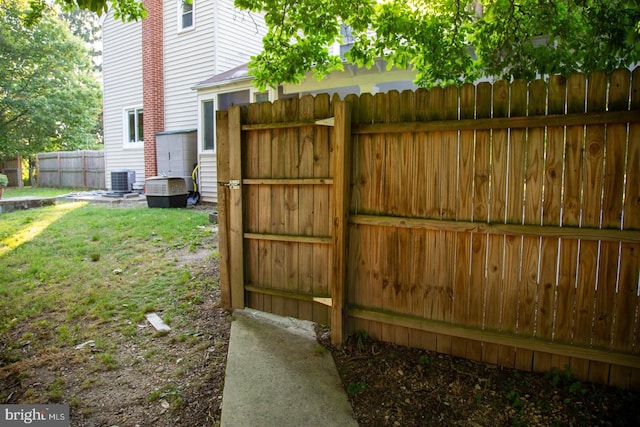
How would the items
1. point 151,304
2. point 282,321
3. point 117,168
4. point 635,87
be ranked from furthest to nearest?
point 117,168 → point 151,304 → point 282,321 → point 635,87

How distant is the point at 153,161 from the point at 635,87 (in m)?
A: 13.7

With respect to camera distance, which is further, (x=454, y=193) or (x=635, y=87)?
(x=454, y=193)

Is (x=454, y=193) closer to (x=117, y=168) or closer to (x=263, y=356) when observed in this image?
(x=263, y=356)

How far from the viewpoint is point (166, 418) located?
2688 millimetres

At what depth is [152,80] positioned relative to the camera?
14.0 m

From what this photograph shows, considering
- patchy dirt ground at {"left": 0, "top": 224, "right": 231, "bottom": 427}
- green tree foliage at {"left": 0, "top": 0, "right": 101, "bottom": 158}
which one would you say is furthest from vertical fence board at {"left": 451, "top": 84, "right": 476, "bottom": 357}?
green tree foliage at {"left": 0, "top": 0, "right": 101, "bottom": 158}

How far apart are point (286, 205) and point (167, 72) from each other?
12.2 metres

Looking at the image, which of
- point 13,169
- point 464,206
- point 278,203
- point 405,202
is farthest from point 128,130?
point 464,206

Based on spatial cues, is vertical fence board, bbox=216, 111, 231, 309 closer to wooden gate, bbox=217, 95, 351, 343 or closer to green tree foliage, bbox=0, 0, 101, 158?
wooden gate, bbox=217, 95, 351, 343

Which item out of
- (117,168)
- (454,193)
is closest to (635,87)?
A: (454,193)

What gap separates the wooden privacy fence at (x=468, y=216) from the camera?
265cm

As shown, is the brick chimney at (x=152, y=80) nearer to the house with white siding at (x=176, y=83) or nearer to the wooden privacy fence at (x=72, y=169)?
the house with white siding at (x=176, y=83)

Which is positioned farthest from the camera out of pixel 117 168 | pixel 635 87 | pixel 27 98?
pixel 27 98

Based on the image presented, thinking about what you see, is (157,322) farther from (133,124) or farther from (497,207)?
(133,124)
